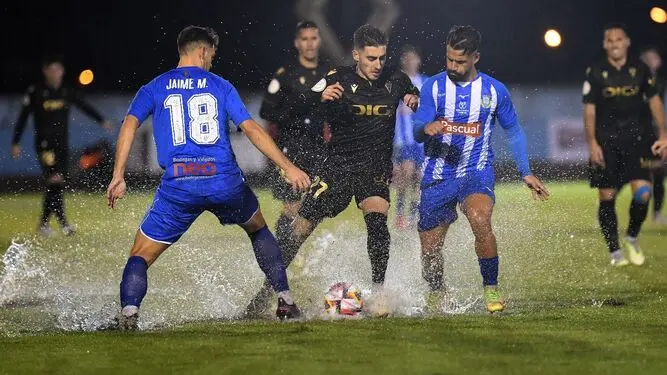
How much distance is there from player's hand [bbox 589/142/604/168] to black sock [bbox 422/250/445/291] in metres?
3.07

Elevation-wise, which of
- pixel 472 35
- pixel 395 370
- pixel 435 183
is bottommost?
pixel 395 370

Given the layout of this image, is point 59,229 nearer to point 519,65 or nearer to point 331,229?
point 331,229

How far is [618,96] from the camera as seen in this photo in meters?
12.5

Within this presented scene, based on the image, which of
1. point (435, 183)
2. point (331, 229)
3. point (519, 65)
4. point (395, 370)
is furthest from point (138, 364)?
point (519, 65)

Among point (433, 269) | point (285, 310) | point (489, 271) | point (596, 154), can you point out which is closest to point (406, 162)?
point (596, 154)

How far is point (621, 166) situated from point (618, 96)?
72 centimetres

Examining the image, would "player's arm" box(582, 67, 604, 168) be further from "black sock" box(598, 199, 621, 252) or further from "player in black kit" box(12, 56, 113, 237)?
"player in black kit" box(12, 56, 113, 237)

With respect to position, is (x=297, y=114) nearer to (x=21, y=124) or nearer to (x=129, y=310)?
(x=129, y=310)

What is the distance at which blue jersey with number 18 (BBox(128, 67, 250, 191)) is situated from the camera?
309 inches

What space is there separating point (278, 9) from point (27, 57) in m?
5.01

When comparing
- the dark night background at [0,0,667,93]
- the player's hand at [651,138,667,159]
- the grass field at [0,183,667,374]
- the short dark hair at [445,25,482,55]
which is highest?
the dark night background at [0,0,667,93]

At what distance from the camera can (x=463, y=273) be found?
36.0 ft

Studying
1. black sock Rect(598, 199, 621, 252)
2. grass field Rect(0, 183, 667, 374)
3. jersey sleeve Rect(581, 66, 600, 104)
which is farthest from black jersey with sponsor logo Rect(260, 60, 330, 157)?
black sock Rect(598, 199, 621, 252)

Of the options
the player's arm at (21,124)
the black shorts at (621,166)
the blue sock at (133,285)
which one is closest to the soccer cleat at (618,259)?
the black shorts at (621,166)
